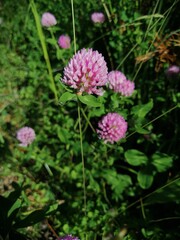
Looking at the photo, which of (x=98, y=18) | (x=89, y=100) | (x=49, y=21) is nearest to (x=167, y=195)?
(x=89, y=100)

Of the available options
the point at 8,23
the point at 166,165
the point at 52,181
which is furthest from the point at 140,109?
the point at 8,23

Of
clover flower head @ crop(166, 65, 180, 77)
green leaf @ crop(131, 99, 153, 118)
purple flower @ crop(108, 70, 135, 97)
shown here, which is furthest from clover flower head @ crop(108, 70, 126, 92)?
clover flower head @ crop(166, 65, 180, 77)

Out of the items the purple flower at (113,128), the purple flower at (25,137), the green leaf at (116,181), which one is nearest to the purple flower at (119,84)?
the purple flower at (113,128)

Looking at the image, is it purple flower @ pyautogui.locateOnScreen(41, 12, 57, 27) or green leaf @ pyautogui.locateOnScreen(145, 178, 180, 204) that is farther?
purple flower @ pyautogui.locateOnScreen(41, 12, 57, 27)

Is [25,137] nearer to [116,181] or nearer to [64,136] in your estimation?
[64,136]

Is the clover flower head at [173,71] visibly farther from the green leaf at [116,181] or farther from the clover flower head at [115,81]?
the green leaf at [116,181]

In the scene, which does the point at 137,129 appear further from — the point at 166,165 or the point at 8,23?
the point at 8,23

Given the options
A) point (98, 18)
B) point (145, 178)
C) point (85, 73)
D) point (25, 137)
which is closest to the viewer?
point (85, 73)

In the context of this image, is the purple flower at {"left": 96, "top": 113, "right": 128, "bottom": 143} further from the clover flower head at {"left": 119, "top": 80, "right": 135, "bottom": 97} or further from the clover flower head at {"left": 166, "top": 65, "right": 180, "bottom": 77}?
the clover flower head at {"left": 166, "top": 65, "right": 180, "bottom": 77}
